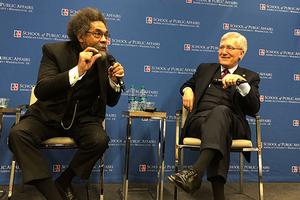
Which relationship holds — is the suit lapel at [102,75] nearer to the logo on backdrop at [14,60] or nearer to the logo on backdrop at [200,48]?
the logo on backdrop at [14,60]

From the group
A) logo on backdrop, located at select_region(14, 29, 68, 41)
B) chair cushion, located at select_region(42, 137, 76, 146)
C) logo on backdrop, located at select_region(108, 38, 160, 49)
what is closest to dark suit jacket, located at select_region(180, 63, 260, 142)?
logo on backdrop, located at select_region(108, 38, 160, 49)

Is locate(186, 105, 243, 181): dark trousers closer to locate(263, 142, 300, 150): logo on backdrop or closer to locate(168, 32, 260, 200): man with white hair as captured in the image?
locate(168, 32, 260, 200): man with white hair

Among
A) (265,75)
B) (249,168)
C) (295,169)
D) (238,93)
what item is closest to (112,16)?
(238,93)

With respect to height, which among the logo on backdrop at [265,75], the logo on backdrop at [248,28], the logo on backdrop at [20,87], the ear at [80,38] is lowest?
the logo on backdrop at [20,87]

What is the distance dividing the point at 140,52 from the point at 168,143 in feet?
3.24

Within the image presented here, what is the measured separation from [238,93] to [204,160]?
2.38 ft

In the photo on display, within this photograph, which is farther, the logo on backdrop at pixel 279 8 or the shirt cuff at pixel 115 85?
the logo on backdrop at pixel 279 8

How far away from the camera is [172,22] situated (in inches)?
134

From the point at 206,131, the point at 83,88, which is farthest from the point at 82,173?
the point at 206,131

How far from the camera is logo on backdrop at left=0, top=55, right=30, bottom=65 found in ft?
10.1

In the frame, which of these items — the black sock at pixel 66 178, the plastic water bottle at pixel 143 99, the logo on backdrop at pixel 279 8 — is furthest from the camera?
the logo on backdrop at pixel 279 8

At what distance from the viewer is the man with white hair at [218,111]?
6.87 feet

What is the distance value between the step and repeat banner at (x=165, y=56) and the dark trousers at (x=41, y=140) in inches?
38.9

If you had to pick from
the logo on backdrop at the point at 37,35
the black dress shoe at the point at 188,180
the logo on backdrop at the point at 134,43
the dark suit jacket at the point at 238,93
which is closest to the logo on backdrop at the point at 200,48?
the logo on backdrop at the point at 134,43
